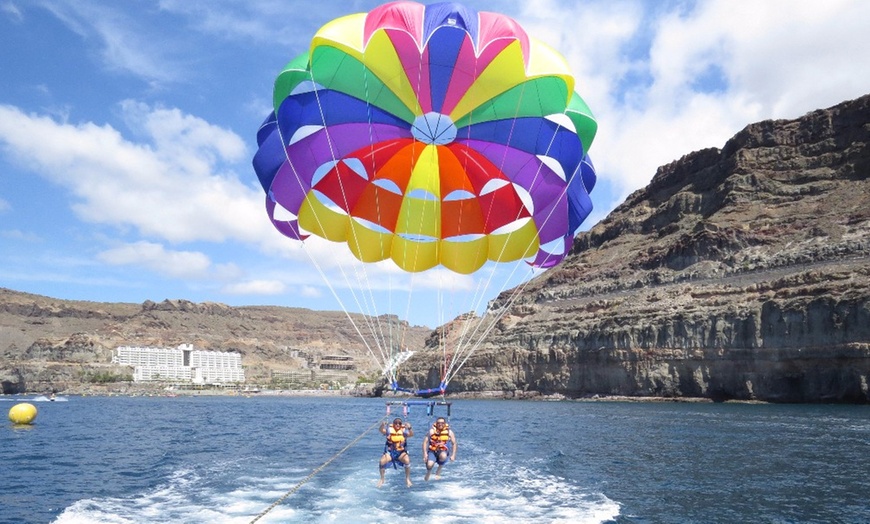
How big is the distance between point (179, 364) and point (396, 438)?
604 feet

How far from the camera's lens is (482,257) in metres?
18.7

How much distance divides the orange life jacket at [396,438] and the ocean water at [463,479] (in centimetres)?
97

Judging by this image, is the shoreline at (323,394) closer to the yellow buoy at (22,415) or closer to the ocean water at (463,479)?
the ocean water at (463,479)

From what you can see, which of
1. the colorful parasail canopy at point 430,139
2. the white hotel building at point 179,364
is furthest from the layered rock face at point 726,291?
the white hotel building at point 179,364

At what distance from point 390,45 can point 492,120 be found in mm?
3041

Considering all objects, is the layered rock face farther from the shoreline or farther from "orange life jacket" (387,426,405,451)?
"orange life jacket" (387,426,405,451)

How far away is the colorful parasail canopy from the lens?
14.2 m

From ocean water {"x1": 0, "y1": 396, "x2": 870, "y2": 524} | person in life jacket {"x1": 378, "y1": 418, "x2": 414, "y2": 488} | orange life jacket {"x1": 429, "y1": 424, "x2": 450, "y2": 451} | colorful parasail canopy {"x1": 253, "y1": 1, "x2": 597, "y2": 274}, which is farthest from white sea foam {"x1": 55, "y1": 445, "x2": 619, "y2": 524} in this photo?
colorful parasail canopy {"x1": 253, "y1": 1, "x2": 597, "y2": 274}

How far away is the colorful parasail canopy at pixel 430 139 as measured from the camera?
46.6 ft

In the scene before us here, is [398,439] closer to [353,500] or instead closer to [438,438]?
[438,438]

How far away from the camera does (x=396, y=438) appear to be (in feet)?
43.8

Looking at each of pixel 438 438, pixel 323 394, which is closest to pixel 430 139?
pixel 438 438

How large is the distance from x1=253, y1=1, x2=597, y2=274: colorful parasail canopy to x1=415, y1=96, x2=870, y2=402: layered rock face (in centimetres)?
4693

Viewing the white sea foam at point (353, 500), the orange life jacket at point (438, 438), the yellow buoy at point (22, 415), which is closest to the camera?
the white sea foam at point (353, 500)
